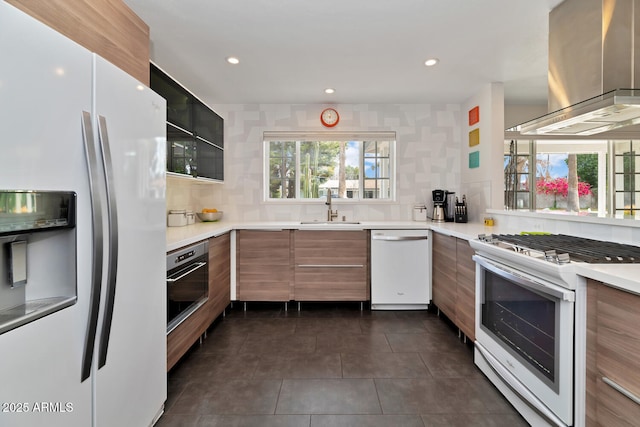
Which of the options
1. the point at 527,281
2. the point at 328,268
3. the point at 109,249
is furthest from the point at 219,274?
the point at 527,281

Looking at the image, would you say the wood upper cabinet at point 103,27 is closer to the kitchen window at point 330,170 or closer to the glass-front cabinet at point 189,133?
the glass-front cabinet at point 189,133

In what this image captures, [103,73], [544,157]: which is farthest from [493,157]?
[103,73]

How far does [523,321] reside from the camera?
1.58 metres

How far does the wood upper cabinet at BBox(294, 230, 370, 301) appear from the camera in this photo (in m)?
3.23

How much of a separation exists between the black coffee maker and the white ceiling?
45.1 inches

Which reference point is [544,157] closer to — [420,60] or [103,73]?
[420,60]

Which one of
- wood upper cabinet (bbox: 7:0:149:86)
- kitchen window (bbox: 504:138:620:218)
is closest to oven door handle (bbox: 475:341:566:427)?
wood upper cabinet (bbox: 7:0:149:86)

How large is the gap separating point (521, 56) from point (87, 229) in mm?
3259

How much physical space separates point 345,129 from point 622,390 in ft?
10.9

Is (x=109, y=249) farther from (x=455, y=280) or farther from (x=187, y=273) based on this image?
(x=455, y=280)

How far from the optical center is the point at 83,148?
1013 mm

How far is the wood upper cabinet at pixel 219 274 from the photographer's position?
263cm

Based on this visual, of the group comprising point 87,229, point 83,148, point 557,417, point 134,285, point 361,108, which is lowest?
point 557,417

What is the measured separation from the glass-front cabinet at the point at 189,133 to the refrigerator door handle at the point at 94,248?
4.20ft
